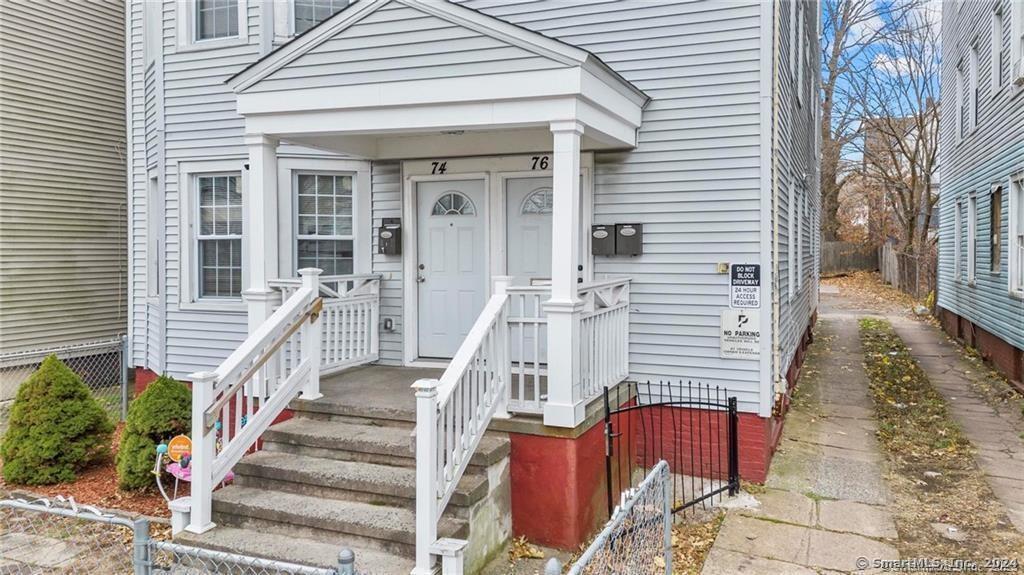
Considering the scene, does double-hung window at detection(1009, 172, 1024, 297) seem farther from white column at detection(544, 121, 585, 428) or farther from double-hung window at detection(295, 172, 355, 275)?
double-hung window at detection(295, 172, 355, 275)

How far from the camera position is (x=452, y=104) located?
5574 mm

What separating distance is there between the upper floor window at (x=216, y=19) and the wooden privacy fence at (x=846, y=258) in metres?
31.4

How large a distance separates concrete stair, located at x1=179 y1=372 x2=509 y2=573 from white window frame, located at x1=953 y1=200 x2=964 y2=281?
12.7 metres

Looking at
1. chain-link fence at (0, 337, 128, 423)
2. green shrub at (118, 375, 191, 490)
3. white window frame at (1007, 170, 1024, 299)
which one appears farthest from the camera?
white window frame at (1007, 170, 1024, 299)

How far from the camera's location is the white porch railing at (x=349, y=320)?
6773mm

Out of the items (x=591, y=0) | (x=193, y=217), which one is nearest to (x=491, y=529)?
(x=591, y=0)

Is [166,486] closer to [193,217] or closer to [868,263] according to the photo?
[193,217]

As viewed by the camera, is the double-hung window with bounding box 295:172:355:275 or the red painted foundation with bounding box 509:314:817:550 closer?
the red painted foundation with bounding box 509:314:817:550

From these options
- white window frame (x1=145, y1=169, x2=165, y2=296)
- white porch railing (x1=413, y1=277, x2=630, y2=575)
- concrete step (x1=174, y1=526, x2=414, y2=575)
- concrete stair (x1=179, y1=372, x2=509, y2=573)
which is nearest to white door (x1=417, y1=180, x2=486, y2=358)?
white porch railing (x1=413, y1=277, x2=630, y2=575)

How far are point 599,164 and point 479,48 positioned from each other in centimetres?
189

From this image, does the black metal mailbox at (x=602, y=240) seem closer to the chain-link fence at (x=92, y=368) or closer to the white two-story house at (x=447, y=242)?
the white two-story house at (x=447, y=242)

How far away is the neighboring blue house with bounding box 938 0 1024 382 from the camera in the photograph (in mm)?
10023

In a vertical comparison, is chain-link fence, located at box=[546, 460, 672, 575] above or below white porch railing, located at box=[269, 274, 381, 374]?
below

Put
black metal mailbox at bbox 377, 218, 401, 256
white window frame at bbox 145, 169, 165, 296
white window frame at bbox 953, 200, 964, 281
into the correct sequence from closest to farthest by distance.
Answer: black metal mailbox at bbox 377, 218, 401, 256 < white window frame at bbox 145, 169, 165, 296 < white window frame at bbox 953, 200, 964, 281
